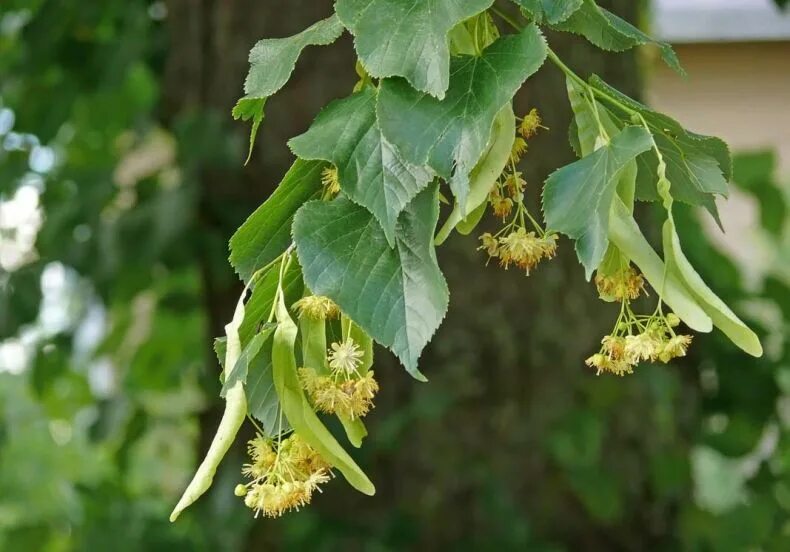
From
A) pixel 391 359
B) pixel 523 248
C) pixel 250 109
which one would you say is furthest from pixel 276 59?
pixel 391 359

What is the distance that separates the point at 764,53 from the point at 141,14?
4.69 meters

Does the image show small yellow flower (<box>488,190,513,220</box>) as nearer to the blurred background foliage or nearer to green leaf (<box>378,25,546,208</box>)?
green leaf (<box>378,25,546,208</box>)

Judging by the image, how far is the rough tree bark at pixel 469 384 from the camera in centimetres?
169

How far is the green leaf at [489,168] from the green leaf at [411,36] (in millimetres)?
40

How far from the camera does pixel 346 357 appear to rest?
1.90 ft

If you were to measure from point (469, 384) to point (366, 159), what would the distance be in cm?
115

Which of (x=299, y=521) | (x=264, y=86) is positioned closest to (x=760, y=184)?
(x=299, y=521)

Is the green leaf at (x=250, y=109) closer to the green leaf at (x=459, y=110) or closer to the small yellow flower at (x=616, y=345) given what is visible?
the green leaf at (x=459, y=110)

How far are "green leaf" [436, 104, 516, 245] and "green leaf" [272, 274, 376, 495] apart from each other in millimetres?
96

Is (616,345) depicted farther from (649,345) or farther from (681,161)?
(681,161)

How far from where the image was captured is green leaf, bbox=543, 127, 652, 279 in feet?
1.80

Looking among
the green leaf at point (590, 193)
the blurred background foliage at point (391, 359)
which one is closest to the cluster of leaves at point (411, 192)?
the green leaf at point (590, 193)

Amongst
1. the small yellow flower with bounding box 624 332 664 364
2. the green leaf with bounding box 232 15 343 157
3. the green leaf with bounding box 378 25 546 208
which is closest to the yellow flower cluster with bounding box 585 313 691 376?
the small yellow flower with bounding box 624 332 664 364

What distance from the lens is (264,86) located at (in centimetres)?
62
